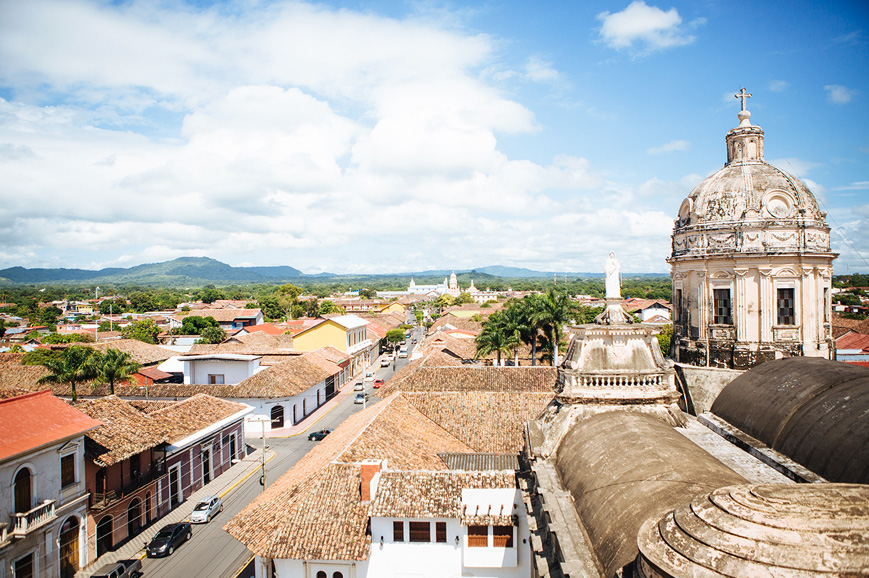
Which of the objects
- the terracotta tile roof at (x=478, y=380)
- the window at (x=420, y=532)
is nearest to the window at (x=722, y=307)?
the window at (x=420, y=532)

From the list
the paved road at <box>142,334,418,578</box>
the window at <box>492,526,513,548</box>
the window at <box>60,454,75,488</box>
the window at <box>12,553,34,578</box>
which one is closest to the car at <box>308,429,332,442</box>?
the paved road at <box>142,334,418,578</box>

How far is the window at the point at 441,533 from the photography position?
1847 cm

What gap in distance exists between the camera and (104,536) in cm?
2275

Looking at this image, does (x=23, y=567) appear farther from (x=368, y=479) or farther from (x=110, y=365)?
(x=110, y=365)

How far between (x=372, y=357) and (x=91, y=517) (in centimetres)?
5188

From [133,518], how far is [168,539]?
3.97m

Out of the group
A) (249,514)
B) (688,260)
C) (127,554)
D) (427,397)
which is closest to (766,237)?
(688,260)

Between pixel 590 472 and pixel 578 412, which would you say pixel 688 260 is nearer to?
pixel 578 412

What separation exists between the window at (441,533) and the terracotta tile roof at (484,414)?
6.97 meters

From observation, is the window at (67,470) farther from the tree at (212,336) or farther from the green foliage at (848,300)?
the green foliage at (848,300)

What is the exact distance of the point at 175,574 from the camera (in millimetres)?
20188

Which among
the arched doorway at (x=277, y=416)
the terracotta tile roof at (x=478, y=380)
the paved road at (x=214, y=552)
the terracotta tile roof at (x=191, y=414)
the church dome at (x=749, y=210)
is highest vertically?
the church dome at (x=749, y=210)

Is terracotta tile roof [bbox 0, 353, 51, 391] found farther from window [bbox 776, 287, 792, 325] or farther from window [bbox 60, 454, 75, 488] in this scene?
window [bbox 776, 287, 792, 325]

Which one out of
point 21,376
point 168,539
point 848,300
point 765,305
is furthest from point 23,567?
point 848,300
